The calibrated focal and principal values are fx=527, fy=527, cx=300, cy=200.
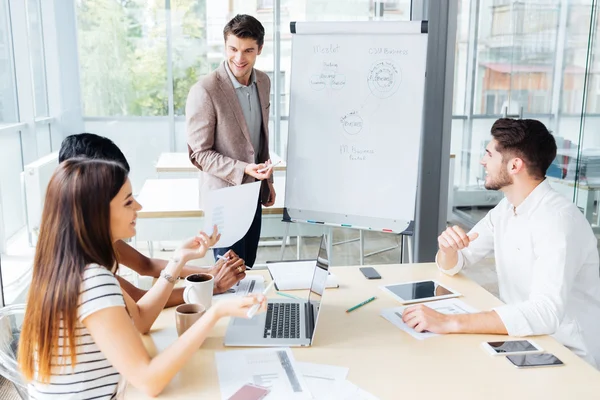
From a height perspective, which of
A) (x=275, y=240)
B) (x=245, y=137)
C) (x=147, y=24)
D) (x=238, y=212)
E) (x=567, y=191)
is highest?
(x=147, y=24)

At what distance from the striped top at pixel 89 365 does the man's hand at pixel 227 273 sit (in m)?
0.49

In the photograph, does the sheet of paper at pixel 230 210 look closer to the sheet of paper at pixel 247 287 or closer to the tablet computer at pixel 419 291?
the sheet of paper at pixel 247 287

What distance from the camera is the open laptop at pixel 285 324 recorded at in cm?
131

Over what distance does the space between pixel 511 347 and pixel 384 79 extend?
4.91 ft

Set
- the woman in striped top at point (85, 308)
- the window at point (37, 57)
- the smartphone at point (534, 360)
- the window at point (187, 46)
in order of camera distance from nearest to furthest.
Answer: the woman in striped top at point (85, 308) → the smartphone at point (534, 360) → the window at point (37, 57) → the window at point (187, 46)

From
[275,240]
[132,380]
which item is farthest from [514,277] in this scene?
[275,240]

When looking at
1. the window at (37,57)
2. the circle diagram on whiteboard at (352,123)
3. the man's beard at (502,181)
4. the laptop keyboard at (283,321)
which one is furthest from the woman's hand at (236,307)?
the window at (37,57)

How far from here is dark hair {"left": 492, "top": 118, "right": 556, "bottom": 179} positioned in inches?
68.4

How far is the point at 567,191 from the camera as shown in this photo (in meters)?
3.62

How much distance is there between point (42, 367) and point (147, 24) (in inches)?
133

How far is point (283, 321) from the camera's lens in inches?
55.9

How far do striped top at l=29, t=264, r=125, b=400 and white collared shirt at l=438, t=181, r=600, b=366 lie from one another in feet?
3.22

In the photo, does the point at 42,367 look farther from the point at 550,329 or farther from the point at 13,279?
the point at 13,279

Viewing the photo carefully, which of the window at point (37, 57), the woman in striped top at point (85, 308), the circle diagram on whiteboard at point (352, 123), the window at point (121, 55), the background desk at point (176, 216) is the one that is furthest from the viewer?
the window at point (121, 55)
